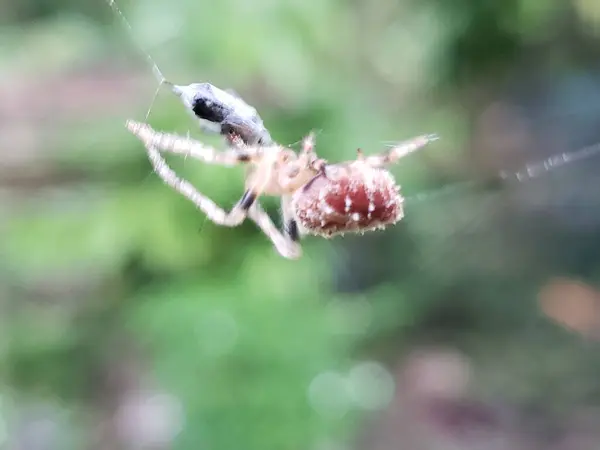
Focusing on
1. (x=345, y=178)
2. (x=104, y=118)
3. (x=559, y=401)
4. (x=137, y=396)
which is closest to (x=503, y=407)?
(x=559, y=401)

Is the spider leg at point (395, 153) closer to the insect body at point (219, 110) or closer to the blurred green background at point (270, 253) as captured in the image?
the insect body at point (219, 110)

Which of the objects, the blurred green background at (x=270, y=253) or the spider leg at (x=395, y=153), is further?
the blurred green background at (x=270, y=253)

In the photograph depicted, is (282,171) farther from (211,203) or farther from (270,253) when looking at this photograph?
(270,253)

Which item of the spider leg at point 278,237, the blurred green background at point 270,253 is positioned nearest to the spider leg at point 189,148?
the spider leg at point 278,237

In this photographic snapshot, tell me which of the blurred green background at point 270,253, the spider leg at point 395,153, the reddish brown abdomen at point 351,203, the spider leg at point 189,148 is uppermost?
the blurred green background at point 270,253

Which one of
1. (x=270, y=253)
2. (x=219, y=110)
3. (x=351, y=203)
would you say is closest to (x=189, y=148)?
(x=219, y=110)

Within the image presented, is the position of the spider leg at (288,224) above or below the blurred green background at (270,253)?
below

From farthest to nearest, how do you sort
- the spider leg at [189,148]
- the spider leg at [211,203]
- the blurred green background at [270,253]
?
the blurred green background at [270,253] < the spider leg at [211,203] < the spider leg at [189,148]
